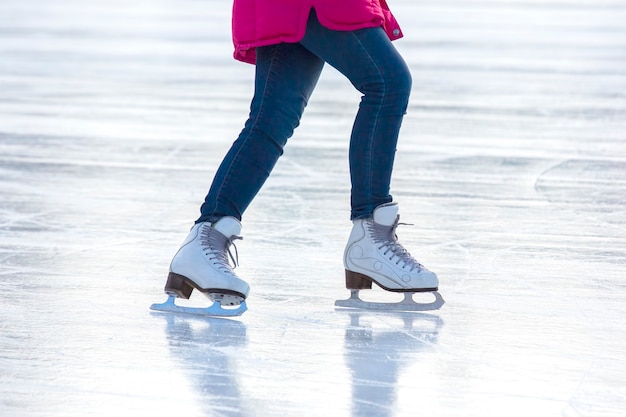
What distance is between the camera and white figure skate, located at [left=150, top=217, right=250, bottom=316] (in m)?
3.01

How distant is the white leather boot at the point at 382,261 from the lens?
3127 mm

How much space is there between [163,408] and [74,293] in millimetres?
927

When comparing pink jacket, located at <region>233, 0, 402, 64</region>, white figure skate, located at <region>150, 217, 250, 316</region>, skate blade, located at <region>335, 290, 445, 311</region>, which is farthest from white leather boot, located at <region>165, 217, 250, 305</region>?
pink jacket, located at <region>233, 0, 402, 64</region>

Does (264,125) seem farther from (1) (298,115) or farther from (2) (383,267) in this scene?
(2) (383,267)

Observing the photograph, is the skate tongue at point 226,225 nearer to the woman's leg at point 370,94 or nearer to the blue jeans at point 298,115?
the blue jeans at point 298,115

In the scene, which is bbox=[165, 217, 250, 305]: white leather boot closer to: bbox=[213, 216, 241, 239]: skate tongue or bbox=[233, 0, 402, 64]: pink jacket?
bbox=[213, 216, 241, 239]: skate tongue

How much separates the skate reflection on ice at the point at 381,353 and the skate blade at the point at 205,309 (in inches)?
10.4

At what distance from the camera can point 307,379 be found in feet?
8.23

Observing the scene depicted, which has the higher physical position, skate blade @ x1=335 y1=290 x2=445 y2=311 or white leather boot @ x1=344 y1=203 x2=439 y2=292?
white leather boot @ x1=344 y1=203 x2=439 y2=292

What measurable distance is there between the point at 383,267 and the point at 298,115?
42 cm

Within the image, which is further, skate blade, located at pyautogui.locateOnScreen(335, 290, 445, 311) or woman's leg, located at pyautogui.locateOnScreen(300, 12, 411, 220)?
skate blade, located at pyautogui.locateOnScreen(335, 290, 445, 311)

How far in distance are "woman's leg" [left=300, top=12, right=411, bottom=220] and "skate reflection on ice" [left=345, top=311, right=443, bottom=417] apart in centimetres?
31

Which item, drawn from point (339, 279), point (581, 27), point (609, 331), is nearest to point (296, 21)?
point (339, 279)

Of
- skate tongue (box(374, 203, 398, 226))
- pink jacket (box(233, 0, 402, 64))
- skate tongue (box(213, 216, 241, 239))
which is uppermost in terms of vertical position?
pink jacket (box(233, 0, 402, 64))
